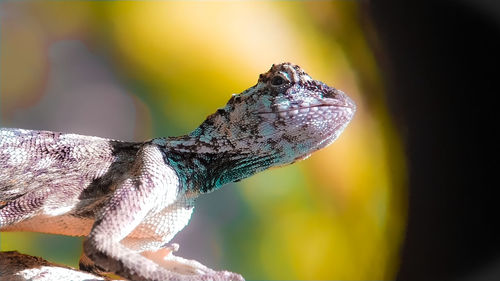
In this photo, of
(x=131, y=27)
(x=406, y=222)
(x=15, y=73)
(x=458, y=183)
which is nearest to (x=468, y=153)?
(x=458, y=183)

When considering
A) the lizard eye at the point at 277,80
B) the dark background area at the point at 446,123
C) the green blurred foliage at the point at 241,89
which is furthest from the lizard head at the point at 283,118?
the dark background area at the point at 446,123

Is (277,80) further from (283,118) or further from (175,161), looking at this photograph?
(175,161)

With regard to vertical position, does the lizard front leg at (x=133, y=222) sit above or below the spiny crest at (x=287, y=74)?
below

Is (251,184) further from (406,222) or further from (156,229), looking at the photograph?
(156,229)

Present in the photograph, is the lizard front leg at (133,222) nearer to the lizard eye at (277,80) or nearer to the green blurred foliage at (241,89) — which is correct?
the lizard eye at (277,80)

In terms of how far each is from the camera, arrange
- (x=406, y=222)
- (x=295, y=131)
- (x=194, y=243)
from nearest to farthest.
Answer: (x=295, y=131), (x=194, y=243), (x=406, y=222)

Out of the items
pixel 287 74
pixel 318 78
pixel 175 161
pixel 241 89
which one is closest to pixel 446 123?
pixel 318 78
